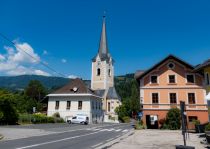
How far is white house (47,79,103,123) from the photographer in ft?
183

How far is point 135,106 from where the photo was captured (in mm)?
91000

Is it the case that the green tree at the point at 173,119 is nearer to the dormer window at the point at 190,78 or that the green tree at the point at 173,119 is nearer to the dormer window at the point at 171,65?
the dormer window at the point at 190,78

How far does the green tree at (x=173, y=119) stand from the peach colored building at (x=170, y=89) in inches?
76.7

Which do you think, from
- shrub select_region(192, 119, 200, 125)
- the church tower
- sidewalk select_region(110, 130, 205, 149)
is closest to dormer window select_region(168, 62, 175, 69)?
shrub select_region(192, 119, 200, 125)

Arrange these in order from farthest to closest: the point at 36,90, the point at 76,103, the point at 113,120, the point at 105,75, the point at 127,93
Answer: the point at 127,93 < the point at 36,90 < the point at 105,75 < the point at 113,120 < the point at 76,103

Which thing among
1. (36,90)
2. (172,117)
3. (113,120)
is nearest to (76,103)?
(113,120)

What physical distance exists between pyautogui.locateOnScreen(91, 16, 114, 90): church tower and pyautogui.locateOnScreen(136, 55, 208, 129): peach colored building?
4166 cm

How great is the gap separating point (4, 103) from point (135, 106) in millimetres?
64177

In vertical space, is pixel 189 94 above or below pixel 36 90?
below

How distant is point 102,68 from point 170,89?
4615 cm

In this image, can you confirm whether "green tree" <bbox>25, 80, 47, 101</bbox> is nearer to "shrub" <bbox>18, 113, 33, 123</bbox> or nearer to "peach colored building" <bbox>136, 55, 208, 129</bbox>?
→ "shrub" <bbox>18, 113, 33, 123</bbox>

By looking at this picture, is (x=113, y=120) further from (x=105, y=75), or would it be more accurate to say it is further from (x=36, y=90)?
(x=36, y=90)

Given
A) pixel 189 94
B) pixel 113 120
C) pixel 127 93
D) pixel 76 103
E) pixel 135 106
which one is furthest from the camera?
pixel 127 93

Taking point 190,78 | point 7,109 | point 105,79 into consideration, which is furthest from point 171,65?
point 105,79
